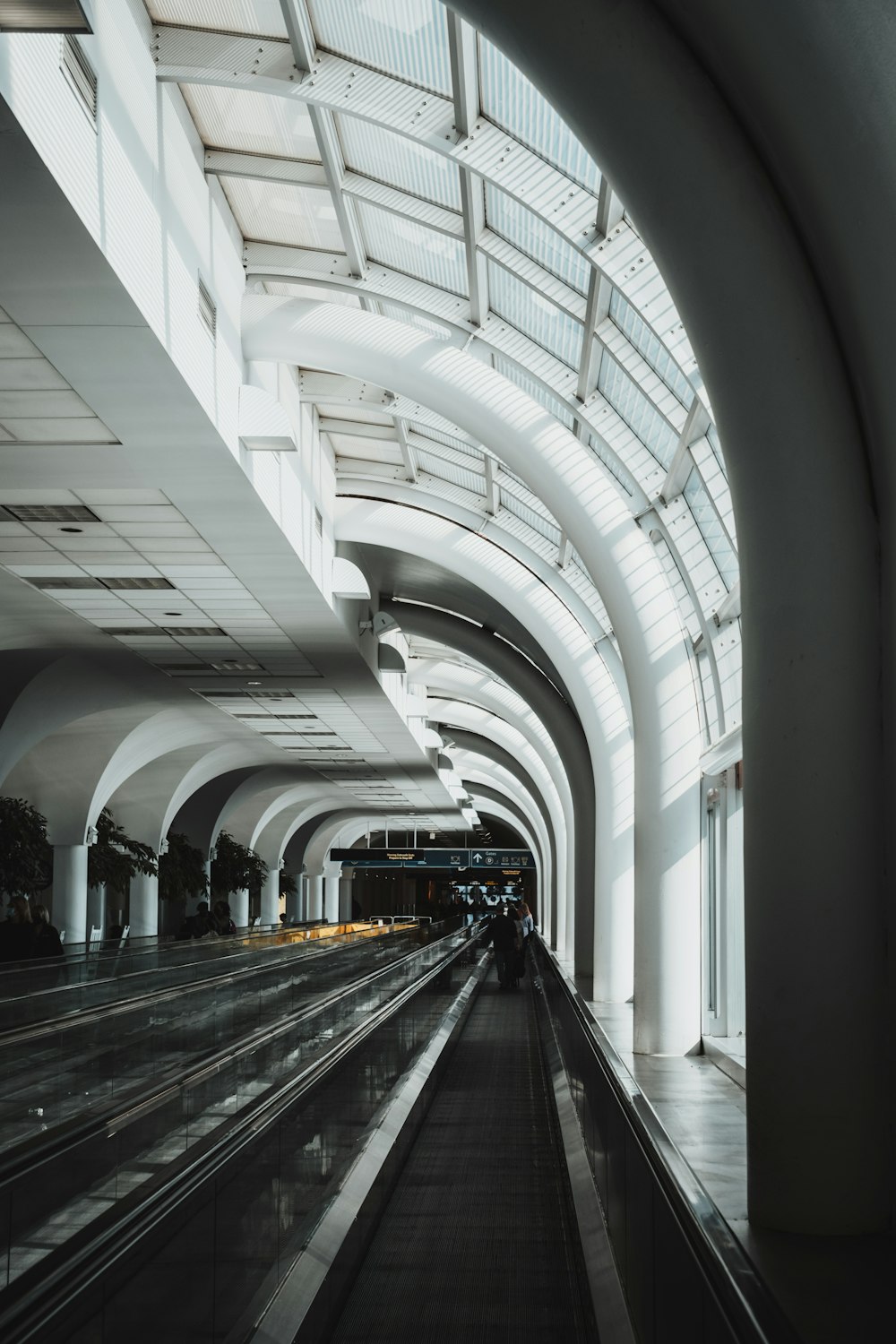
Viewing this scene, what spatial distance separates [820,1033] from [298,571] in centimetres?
1072

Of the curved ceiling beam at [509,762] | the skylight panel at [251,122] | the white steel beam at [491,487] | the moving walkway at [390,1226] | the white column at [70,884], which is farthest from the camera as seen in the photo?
the curved ceiling beam at [509,762]

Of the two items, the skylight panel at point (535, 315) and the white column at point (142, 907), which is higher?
the skylight panel at point (535, 315)

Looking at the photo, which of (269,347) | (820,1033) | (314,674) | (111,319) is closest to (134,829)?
(314,674)

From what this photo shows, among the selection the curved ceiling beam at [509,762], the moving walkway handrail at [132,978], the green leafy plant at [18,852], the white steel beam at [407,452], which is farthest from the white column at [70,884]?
the curved ceiling beam at [509,762]

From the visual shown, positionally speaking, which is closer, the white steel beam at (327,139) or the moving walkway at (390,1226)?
the moving walkway at (390,1226)

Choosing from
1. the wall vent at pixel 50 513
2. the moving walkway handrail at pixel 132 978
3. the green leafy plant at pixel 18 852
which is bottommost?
the moving walkway handrail at pixel 132 978

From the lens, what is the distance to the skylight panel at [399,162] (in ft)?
32.6

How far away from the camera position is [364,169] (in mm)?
10438

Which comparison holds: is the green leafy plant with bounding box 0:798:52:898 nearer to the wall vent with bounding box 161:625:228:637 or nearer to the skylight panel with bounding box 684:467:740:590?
the wall vent with bounding box 161:625:228:637

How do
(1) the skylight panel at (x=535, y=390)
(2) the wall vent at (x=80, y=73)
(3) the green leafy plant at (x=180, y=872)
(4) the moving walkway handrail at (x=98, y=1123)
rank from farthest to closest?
(3) the green leafy plant at (x=180, y=872)
(1) the skylight panel at (x=535, y=390)
(2) the wall vent at (x=80, y=73)
(4) the moving walkway handrail at (x=98, y=1123)

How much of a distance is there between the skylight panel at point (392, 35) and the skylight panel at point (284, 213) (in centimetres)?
194

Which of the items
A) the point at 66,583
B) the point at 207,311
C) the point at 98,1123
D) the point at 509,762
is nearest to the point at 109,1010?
the point at 66,583

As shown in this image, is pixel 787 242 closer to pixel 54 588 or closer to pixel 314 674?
pixel 54 588

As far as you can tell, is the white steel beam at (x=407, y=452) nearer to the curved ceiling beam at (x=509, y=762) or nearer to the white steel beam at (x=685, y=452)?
the white steel beam at (x=685, y=452)
